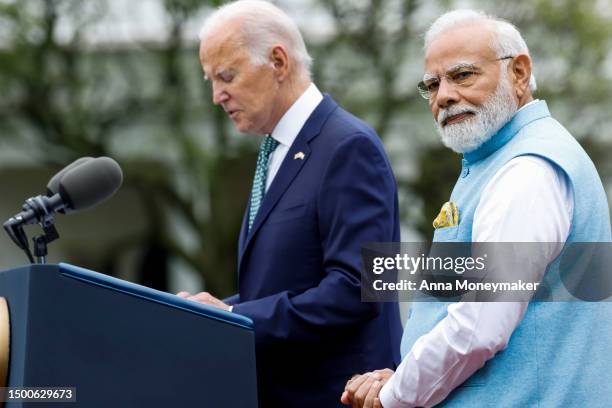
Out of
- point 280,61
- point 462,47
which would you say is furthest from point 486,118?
point 280,61

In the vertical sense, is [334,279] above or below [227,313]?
above

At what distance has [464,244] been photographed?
278 centimetres

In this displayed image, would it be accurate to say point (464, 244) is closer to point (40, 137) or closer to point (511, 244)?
point (511, 244)

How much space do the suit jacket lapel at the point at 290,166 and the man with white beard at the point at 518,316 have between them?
2.69 feet

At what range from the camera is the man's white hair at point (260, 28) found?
377 centimetres

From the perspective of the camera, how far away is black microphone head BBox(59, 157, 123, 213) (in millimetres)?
2666

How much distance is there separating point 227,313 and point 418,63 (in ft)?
36.1

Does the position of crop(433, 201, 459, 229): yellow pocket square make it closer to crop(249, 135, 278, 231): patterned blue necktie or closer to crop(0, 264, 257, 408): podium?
crop(0, 264, 257, 408): podium

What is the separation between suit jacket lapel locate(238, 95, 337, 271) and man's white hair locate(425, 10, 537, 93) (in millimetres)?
728

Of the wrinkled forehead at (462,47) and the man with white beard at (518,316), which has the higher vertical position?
the wrinkled forehead at (462,47)

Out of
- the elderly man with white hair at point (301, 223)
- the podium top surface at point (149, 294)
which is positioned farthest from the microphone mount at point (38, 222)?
the elderly man with white hair at point (301, 223)

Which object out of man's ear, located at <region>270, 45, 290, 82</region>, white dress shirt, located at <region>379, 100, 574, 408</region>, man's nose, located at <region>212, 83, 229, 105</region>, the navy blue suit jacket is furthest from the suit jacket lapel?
white dress shirt, located at <region>379, 100, 574, 408</region>

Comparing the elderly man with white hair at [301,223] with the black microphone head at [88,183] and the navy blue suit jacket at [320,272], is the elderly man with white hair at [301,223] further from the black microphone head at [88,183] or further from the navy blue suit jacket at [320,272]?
the black microphone head at [88,183]

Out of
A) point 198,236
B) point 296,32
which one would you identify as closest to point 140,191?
point 198,236
